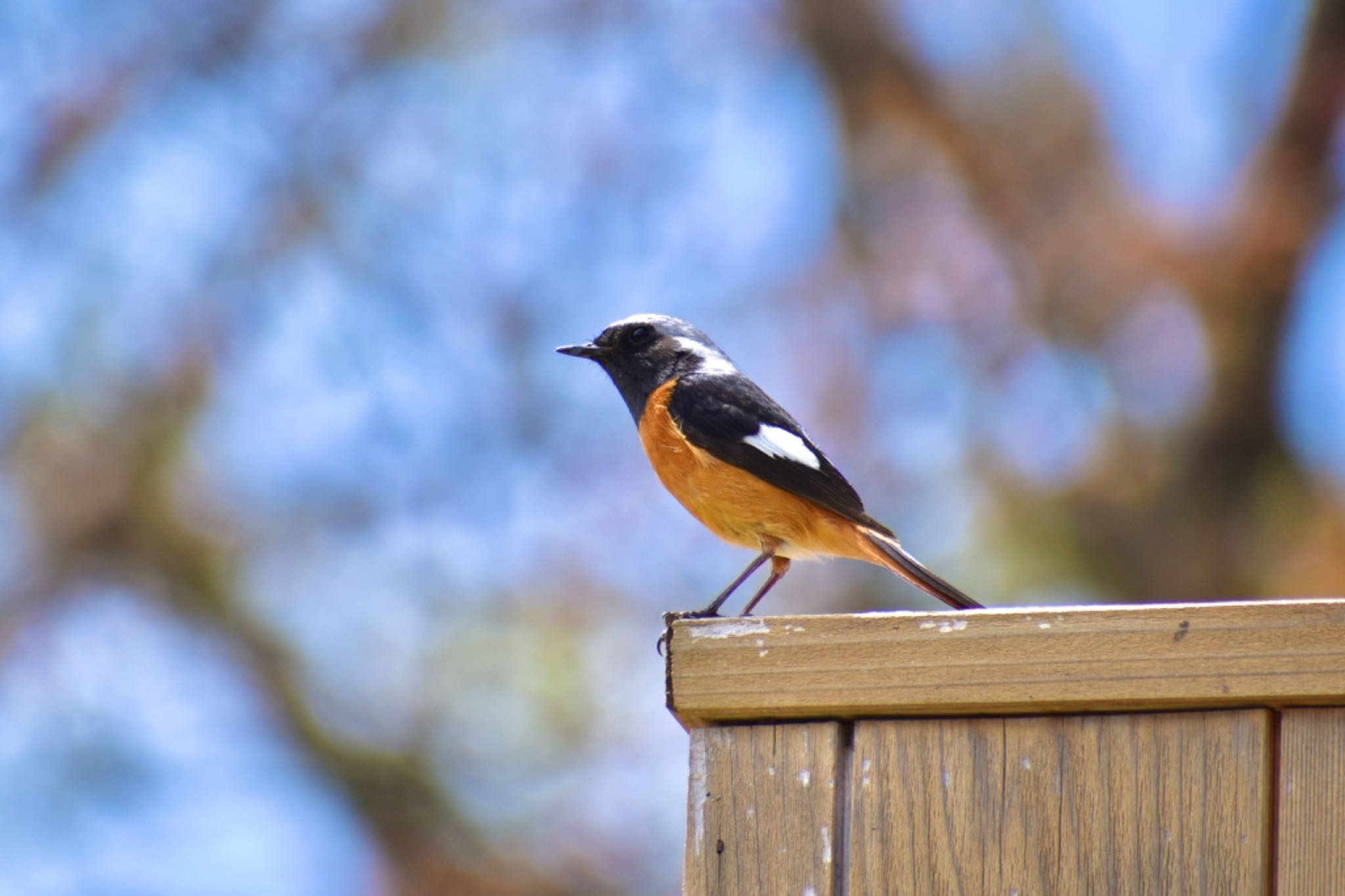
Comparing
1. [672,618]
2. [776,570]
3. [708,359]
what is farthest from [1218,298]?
[672,618]

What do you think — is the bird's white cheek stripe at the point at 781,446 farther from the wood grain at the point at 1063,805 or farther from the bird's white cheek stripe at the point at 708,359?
the wood grain at the point at 1063,805

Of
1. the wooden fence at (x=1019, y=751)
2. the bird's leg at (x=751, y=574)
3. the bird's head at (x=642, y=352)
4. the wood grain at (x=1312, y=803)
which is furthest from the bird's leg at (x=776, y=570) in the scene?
the wood grain at (x=1312, y=803)

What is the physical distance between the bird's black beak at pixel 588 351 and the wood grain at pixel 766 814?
219 centimetres

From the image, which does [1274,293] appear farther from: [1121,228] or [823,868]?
[823,868]

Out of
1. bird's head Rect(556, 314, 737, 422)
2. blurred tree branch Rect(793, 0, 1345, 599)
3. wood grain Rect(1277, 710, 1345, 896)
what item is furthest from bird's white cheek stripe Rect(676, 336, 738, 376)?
blurred tree branch Rect(793, 0, 1345, 599)

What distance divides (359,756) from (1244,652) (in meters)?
7.06

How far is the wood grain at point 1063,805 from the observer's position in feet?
6.66

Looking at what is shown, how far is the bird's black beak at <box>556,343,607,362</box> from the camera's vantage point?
4359 mm

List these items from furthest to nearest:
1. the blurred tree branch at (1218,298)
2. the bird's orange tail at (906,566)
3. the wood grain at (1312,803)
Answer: the blurred tree branch at (1218,298) < the bird's orange tail at (906,566) < the wood grain at (1312,803)

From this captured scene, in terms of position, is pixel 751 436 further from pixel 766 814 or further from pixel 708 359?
pixel 766 814

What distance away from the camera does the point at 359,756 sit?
846 cm

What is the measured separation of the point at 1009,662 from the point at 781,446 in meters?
1.65

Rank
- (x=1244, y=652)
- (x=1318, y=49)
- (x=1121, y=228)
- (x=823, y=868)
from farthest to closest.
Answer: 1. (x=1121, y=228)
2. (x=1318, y=49)
3. (x=823, y=868)
4. (x=1244, y=652)

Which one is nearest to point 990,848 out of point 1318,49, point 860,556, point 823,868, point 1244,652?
point 823,868
